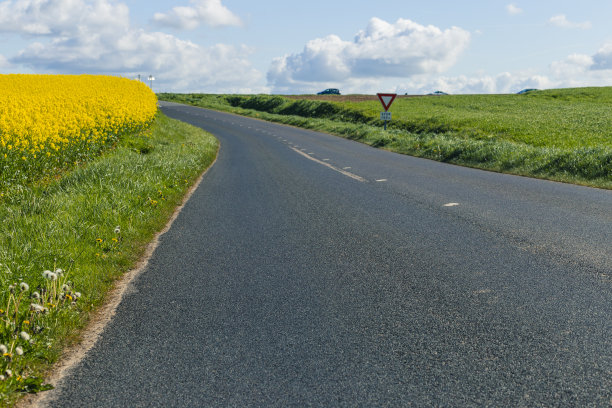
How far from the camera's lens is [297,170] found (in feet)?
42.7

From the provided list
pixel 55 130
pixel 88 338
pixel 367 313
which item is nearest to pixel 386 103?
pixel 55 130

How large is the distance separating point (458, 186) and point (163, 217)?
6025mm

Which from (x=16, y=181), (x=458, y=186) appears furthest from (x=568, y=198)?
(x=16, y=181)

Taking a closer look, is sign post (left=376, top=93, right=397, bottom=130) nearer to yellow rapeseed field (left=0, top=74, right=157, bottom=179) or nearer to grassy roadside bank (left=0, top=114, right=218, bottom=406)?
yellow rapeseed field (left=0, top=74, right=157, bottom=179)

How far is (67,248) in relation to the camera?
Answer: 5.16 m

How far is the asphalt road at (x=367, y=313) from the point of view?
2859 mm

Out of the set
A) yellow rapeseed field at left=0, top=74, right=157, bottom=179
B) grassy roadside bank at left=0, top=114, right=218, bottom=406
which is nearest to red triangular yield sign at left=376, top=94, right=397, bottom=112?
yellow rapeseed field at left=0, top=74, right=157, bottom=179

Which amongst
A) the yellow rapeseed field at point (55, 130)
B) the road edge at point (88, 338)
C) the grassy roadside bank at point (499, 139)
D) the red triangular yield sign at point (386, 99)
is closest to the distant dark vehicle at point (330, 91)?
the grassy roadside bank at point (499, 139)

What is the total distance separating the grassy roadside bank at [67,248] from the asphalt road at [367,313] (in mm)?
296

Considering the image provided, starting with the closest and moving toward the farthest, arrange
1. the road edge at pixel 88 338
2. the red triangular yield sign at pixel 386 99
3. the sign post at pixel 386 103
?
the road edge at pixel 88 338, the sign post at pixel 386 103, the red triangular yield sign at pixel 386 99

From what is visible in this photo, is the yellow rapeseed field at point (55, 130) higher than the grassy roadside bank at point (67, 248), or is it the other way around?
the yellow rapeseed field at point (55, 130)

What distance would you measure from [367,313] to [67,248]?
3.31 m

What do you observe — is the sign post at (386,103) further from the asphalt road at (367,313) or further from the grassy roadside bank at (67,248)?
the asphalt road at (367,313)

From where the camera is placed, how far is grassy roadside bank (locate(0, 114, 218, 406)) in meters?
3.32
